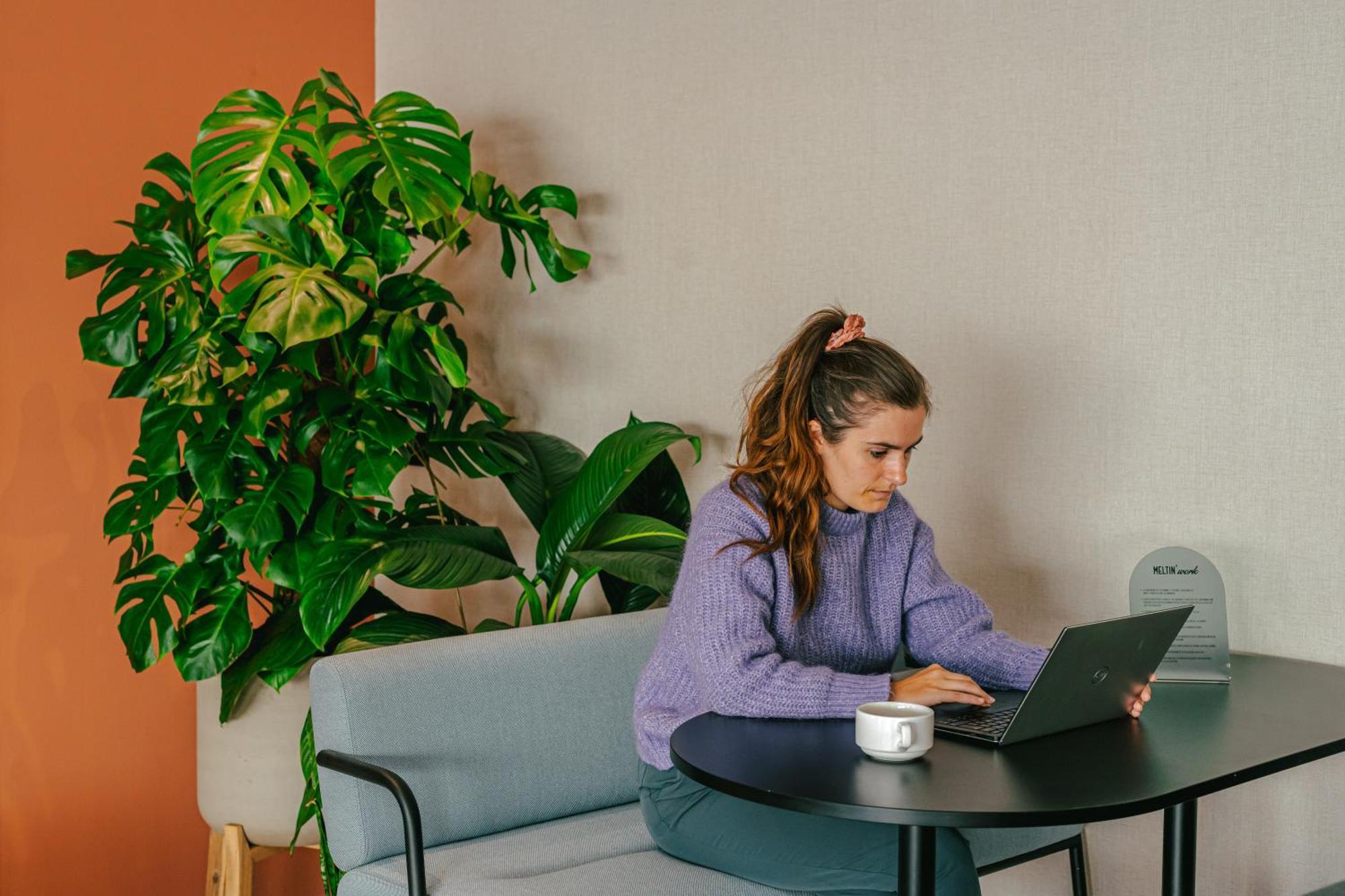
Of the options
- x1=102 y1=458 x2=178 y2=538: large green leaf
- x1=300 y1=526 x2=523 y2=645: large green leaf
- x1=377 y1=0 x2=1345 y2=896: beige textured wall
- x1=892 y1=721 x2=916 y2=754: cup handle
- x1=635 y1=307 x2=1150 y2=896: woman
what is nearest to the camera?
x1=892 y1=721 x2=916 y2=754: cup handle

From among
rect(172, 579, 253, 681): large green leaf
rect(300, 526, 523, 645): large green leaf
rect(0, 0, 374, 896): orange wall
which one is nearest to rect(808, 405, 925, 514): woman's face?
rect(300, 526, 523, 645): large green leaf

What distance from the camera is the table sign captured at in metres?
2.27

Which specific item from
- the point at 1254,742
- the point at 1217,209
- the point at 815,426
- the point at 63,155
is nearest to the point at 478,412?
the point at 63,155

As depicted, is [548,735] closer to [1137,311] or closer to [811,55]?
[1137,311]

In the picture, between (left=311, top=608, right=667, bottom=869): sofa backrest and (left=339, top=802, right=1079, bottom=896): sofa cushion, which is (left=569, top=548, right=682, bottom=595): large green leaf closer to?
(left=311, top=608, right=667, bottom=869): sofa backrest

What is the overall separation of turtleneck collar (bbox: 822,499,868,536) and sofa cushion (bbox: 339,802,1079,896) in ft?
1.74

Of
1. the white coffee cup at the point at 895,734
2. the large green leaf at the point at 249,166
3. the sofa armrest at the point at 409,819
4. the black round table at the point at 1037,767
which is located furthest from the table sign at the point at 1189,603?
the large green leaf at the point at 249,166

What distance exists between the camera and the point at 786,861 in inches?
76.7

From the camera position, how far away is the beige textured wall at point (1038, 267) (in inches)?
93.0

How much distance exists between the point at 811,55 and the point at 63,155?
180 cm

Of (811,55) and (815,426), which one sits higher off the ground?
(811,55)

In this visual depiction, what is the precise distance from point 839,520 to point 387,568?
3.39 feet

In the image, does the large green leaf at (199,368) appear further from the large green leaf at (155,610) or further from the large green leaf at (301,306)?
the large green leaf at (155,610)

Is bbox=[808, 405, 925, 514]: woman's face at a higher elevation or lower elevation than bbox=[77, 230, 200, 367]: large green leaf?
lower
